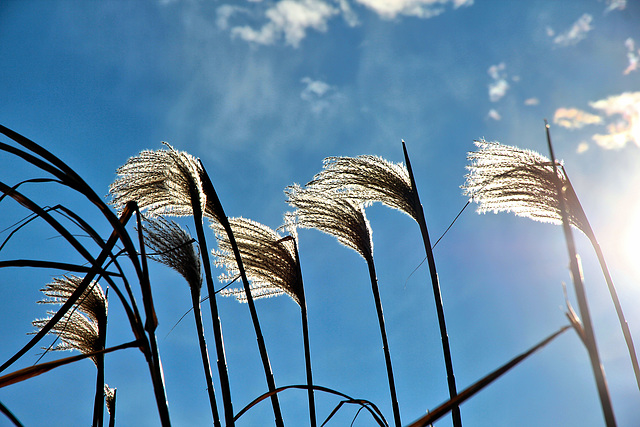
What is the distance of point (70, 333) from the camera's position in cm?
349

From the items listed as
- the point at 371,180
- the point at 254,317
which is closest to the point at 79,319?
the point at 254,317

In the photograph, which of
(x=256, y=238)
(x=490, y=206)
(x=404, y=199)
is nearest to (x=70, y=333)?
(x=256, y=238)

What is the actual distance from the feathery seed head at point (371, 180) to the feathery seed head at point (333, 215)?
0.20ft

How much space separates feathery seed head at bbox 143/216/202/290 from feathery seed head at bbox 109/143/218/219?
0.28 meters

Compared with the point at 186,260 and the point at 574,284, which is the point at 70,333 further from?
the point at 574,284

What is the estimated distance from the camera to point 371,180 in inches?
118

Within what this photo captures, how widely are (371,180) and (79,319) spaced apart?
258cm

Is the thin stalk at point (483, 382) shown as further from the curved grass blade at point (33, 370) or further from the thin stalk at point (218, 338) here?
the thin stalk at point (218, 338)

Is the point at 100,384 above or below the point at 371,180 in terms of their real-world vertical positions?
below

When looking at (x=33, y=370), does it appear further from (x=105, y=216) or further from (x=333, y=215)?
(x=333, y=215)

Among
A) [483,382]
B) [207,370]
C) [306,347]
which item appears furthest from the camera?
[306,347]

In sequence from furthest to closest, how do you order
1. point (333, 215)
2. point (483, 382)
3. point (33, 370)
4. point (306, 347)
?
point (333, 215) < point (306, 347) < point (33, 370) < point (483, 382)

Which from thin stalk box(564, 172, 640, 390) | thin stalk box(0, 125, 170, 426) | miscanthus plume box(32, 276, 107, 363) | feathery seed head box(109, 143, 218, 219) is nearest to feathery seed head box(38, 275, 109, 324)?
miscanthus plume box(32, 276, 107, 363)

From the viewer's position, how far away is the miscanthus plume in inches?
126
